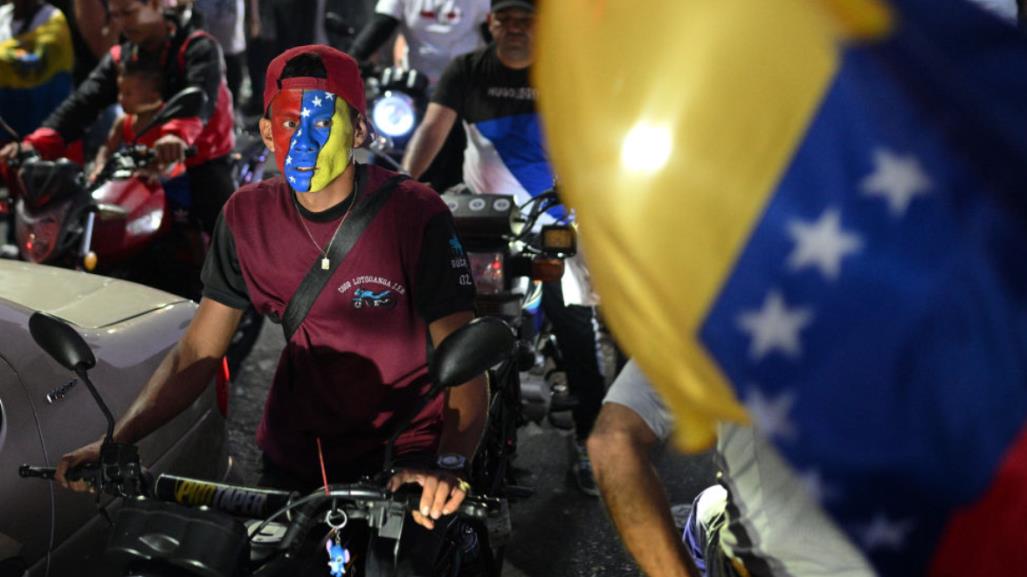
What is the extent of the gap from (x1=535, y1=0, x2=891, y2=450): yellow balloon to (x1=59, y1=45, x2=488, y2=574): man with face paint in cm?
183

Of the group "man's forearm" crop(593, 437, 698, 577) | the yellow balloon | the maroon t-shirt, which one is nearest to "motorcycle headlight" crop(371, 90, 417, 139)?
the maroon t-shirt

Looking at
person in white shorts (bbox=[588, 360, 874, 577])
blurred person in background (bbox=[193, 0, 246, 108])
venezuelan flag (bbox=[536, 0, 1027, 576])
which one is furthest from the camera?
blurred person in background (bbox=[193, 0, 246, 108])

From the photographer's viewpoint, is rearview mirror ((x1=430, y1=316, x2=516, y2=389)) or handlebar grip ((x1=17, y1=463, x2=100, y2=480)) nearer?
rearview mirror ((x1=430, y1=316, x2=516, y2=389))

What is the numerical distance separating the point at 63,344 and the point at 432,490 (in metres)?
0.84

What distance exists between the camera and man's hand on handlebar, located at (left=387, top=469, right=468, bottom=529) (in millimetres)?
2482

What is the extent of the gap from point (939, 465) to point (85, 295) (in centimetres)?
363

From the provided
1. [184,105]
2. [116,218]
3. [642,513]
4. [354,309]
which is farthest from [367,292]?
[116,218]

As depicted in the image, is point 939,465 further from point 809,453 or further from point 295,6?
point 295,6

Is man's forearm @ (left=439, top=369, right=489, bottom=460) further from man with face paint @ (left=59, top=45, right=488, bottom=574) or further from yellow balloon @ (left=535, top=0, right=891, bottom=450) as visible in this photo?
yellow balloon @ (left=535, top=0, right=891, bottom=450)

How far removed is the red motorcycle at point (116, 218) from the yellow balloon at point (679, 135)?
458 centimetres

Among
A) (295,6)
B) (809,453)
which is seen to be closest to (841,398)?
(809,453)

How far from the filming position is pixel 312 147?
11.0 feet

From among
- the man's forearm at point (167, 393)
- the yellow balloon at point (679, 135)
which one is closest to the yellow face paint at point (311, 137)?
the man's forearm at point (167, 393)

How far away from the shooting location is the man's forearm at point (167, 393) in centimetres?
318
